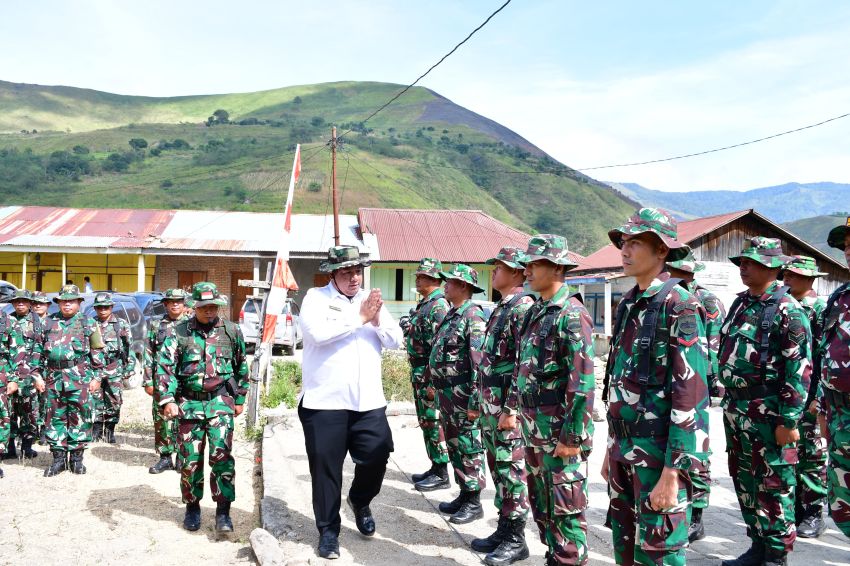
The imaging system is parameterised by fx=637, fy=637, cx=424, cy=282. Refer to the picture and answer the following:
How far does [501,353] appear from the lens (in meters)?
4.50

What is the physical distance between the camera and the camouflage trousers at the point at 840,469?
3.66 metres

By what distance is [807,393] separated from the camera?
4.18 m

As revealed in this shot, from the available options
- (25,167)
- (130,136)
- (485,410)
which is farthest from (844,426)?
(130,136)

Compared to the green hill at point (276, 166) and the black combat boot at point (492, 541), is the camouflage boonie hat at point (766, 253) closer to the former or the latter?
the black combat boot at point (492, 541)

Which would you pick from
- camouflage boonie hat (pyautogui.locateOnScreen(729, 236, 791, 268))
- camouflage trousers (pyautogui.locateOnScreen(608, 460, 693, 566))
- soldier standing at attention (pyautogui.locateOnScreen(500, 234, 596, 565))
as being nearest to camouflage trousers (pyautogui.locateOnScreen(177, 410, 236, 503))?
soldier standing at attention (pyautogui.locateOnScreen(500, 234, 596, 565))

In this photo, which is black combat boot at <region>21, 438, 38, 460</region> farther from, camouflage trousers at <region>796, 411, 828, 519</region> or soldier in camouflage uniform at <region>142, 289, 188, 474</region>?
camouflage trousers at <region>796, 411, 828, 519</region>

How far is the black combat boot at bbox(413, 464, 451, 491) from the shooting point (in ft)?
20.1

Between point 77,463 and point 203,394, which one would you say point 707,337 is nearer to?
point 203,394

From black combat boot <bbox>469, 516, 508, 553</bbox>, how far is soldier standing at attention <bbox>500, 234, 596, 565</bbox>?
2.35ft

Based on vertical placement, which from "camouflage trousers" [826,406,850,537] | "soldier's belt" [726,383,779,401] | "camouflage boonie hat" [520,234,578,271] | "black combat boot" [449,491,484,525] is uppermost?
"camouflage boonie hat" [520,234,578,271]

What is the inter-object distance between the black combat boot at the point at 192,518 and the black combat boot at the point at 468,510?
2094 mm

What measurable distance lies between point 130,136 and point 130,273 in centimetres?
8014

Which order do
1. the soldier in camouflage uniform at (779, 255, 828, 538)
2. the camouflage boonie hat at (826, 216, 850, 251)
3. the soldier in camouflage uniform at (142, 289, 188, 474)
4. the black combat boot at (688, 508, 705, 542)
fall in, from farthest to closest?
the soldier in camouflage uniform at (142, 289, 188, 474)
the soldier in camouflage uniform at (779, 255, 828, 538)
the black combat boot at (688, 508, 705, 542)
the camouflage boonie hat at (826, 216, 850, 251)

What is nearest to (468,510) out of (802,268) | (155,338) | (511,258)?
(511,258)
